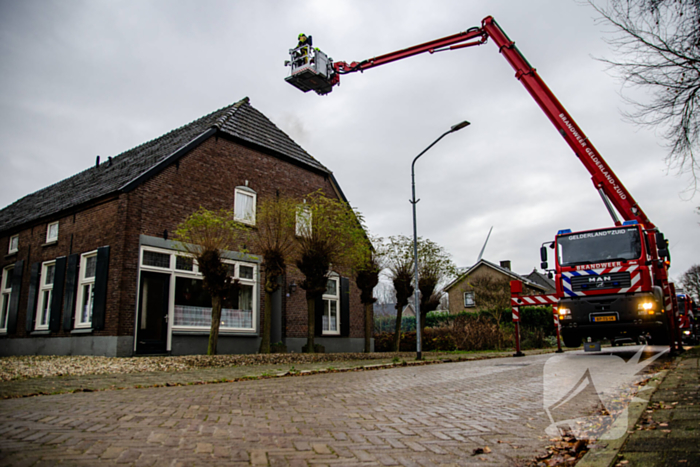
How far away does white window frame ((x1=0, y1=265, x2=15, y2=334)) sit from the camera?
17984mm

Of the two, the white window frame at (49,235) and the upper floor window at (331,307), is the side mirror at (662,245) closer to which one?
the upper floor window at (331,307)

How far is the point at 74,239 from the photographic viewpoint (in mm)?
14961

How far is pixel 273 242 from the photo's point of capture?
1271 cm

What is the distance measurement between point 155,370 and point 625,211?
11.1 meters

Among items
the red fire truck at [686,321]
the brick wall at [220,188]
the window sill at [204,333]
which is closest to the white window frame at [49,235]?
the brick wall at [220,188]

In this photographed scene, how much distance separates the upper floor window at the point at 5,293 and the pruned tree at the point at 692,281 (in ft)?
215

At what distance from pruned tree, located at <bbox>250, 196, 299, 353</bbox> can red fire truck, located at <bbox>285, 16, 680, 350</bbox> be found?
21.4 feet

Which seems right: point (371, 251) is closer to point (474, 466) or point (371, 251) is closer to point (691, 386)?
point (691, 386)

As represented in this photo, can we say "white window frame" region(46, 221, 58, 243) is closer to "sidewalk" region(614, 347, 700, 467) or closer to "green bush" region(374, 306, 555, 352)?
"green bush" region(374, 306, 555, 352)

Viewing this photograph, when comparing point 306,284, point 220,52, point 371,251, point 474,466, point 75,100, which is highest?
point 220,52

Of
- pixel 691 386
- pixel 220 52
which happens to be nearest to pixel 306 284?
pixel 220 52

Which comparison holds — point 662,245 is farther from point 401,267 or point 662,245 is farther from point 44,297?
point 44,297

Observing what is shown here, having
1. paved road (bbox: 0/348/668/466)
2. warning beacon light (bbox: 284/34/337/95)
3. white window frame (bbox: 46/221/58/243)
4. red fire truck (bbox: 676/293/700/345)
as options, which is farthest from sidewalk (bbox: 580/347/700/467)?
white window frame (bbox: 46/221/58/243)

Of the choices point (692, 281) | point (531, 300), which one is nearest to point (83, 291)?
point (531, 300)
